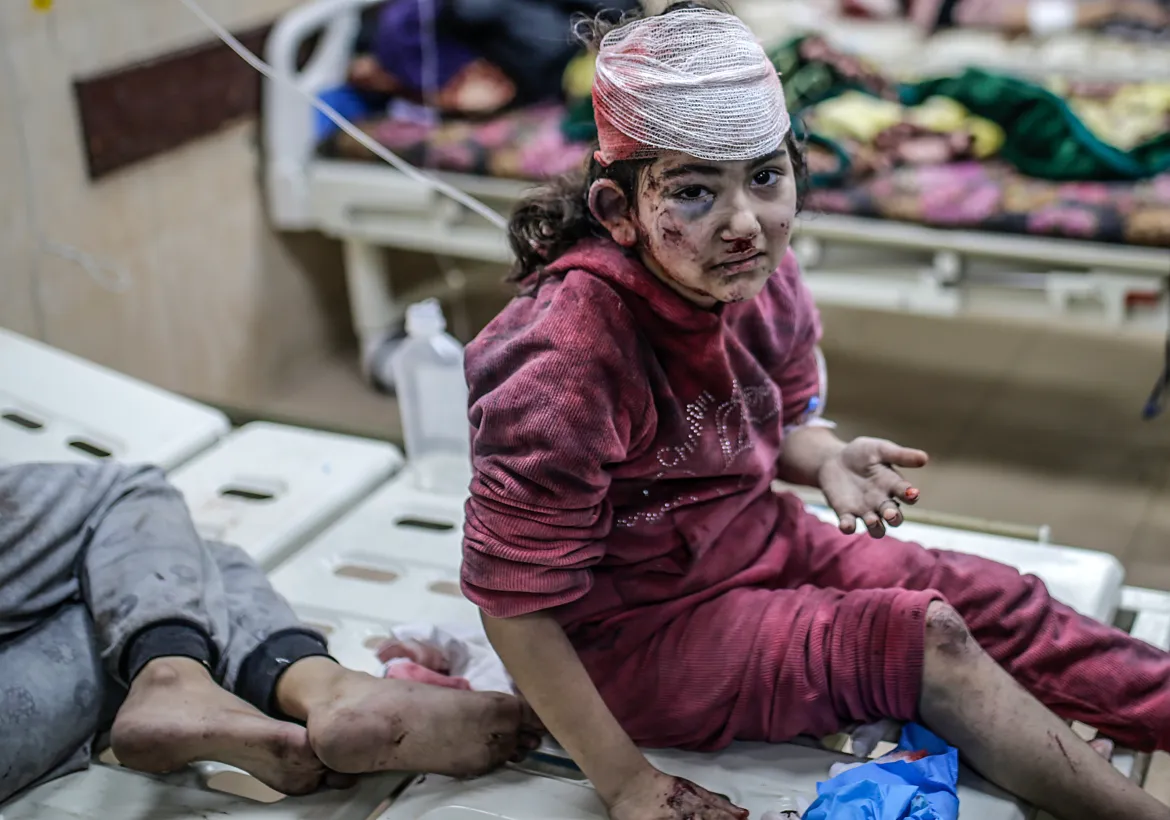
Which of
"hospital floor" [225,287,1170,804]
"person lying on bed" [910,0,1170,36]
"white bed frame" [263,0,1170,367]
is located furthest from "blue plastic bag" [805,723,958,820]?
"person lying on bed" [910,0,1170,36]

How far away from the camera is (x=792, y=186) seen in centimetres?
101

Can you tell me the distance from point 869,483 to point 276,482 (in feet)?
2.52

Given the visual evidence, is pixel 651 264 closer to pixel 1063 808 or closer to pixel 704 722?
pixel 704 722

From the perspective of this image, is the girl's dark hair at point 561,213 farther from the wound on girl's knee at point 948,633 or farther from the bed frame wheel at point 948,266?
the bed frame wheel at point 948,266

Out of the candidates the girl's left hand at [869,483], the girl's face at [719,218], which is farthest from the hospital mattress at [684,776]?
the girl's face at [719,218]

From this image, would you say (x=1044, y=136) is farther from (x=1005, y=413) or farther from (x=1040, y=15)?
(x=1040, y=15)

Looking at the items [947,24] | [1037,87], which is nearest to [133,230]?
[1037,87]

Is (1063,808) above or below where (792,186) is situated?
below

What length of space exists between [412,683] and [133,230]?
1295mm

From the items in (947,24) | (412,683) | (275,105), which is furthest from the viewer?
(947,24)

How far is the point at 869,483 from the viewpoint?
3.56ft

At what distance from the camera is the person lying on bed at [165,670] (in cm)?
108

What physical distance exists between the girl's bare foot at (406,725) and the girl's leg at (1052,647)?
0.32 m

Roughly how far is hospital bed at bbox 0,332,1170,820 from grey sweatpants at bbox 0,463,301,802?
2.3 inches
